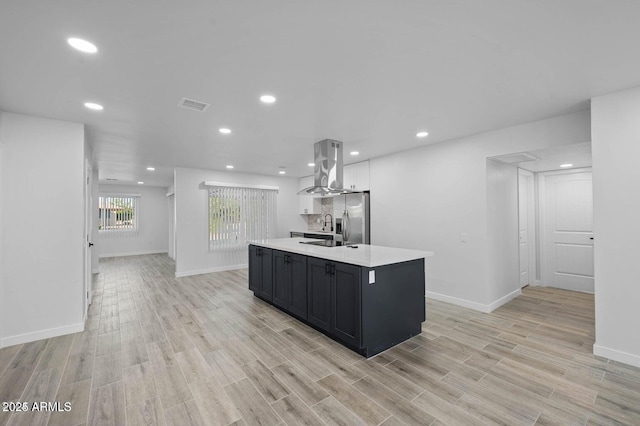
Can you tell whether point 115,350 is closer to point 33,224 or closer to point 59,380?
point 59,380

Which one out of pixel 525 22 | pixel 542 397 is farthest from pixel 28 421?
pixel 525 22

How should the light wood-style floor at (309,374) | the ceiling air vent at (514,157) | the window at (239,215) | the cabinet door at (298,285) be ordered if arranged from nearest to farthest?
the light wood-style floor at (309,374) → the cabinet door at (298,285) → the ceiling air vent at (514,157) → the window at (239,215)

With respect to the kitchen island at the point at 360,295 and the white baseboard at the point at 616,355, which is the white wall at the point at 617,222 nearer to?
the white baseboard at the point at 616,355

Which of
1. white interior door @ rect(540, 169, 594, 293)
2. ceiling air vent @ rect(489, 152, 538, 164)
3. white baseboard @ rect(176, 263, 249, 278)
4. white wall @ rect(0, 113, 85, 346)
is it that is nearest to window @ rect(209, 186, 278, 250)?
white baseboard @ rect(176, 263, 249, 278)

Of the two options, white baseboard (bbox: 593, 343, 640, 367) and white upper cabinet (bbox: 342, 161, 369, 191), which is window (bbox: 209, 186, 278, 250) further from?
white baseboard (bbox: 593, 343, 640, 367)

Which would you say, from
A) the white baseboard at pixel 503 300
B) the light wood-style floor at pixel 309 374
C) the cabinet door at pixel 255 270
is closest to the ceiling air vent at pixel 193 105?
the cabinet door at pixel 255 270

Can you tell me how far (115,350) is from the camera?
2.90 meters

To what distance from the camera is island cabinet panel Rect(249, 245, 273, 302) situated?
4.32m

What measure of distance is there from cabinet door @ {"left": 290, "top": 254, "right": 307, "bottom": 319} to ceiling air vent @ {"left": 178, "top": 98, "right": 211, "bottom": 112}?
2.05 metres

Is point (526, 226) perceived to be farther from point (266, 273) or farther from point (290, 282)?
point (266, 273)

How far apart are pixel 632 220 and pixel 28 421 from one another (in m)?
5.04

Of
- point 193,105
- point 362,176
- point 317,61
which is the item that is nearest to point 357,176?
point 362,176

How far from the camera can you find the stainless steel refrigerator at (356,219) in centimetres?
574

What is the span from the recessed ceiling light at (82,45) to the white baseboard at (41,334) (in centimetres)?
311
